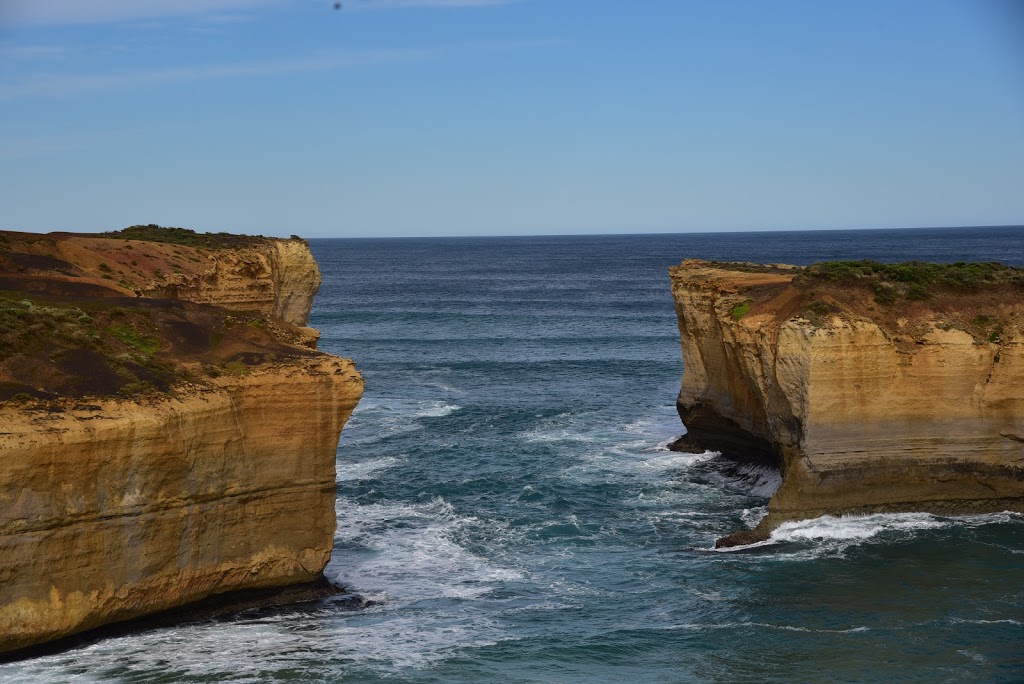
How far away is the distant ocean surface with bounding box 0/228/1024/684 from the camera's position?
2177 cm

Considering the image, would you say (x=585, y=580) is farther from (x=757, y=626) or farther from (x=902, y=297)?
(x=902, y=297)

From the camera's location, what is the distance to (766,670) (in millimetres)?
21797

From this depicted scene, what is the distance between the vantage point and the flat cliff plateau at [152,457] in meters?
20.3

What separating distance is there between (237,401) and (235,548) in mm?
3043

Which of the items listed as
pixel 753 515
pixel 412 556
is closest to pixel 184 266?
pixel 412 556

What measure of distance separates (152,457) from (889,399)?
1927 cm

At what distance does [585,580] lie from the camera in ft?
88.6

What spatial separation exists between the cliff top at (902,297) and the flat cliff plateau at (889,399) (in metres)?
0.06

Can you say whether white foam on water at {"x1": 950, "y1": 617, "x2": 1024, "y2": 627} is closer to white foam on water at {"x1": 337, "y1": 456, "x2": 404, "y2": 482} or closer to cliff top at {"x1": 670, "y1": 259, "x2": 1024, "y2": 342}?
cliff top at {"x1": 670, "y1": 259, "x2": 1024, "y2": 342}

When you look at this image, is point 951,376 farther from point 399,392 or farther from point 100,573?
point 399,392

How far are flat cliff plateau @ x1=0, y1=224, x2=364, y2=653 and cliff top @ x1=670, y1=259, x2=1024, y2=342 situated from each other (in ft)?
44.9

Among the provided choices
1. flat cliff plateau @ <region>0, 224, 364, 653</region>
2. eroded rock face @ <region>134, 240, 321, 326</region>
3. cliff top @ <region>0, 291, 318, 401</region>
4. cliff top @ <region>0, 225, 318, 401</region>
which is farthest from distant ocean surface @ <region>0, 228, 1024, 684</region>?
eroded rock face @ <region>134, 240, 321, 326</region>

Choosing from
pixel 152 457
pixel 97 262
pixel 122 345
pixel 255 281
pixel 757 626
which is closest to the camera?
pixel 152 457

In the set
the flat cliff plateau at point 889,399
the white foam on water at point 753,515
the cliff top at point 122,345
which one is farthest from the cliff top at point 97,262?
the white foam on water at point 753,515
